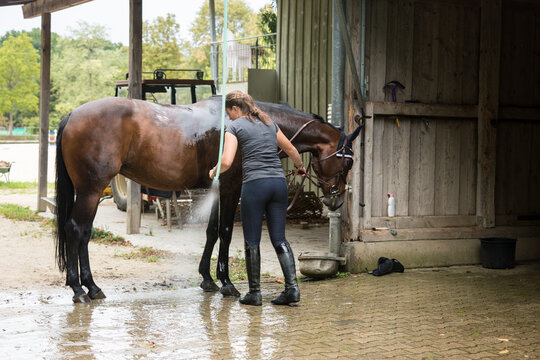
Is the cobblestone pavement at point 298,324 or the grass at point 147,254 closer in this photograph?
the cobblestone pavement at point 298,324

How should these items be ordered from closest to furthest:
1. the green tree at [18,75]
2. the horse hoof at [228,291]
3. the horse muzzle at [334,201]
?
1. the horse hoof at [228,291]
2. the horse muzzle at [334,201]
3. the green tree at [18,75]

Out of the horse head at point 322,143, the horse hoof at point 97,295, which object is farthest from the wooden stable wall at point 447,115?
the horse hoof at point 97,295

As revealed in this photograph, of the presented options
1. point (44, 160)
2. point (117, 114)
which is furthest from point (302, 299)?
point (44, 160)

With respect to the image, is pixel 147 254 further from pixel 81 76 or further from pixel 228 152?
pixel 81 76

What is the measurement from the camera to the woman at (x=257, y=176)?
19.1 feet

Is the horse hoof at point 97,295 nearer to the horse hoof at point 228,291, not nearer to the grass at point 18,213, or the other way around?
the horse hoof at point 228,291

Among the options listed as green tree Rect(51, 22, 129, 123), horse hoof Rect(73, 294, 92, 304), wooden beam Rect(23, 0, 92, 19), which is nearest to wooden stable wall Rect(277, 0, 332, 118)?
wooden beam Rect(23, 0, 92, 19)

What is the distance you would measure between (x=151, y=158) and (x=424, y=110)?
351cm

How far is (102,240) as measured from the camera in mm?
9961

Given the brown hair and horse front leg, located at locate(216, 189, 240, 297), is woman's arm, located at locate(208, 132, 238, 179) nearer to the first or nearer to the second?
the brown hair

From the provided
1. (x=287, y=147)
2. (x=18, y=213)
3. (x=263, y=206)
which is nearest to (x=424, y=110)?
(x=287, y=147)

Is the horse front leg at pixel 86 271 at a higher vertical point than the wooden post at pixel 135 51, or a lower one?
lower

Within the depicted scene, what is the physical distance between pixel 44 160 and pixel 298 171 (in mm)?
8560

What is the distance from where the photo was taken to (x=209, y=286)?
673cm
